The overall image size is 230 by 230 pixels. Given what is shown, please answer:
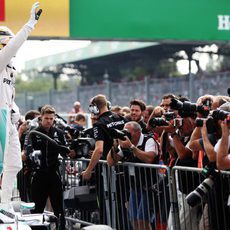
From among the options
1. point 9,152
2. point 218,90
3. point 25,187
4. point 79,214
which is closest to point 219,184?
point 9,152

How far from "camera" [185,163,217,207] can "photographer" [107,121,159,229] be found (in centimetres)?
152

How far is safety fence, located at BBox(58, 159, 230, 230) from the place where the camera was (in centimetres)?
668

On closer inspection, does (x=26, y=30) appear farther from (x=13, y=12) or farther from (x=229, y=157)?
(x=13, y=12)

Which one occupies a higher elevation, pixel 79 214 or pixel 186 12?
pixel 186 12

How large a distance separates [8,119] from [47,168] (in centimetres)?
288

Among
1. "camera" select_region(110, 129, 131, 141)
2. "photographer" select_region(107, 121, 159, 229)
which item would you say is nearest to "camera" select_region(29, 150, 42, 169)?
"photographer" select_region(107, 121, 159, 229)

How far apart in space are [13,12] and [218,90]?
5.19 meters

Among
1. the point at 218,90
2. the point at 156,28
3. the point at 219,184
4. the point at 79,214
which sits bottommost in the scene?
the point at 79,214

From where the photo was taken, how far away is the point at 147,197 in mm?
7754

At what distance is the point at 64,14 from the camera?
13.3 m

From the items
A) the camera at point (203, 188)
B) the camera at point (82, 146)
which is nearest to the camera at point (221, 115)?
the camera at point (203, 188)

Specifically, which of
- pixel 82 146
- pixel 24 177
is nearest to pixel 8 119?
pixel 82 146

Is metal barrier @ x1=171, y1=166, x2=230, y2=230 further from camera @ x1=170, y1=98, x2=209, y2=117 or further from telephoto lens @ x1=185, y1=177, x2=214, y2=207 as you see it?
camera @ x1=170, y1=98, x2=209, y2=117

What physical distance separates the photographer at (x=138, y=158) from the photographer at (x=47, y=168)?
139 cm
